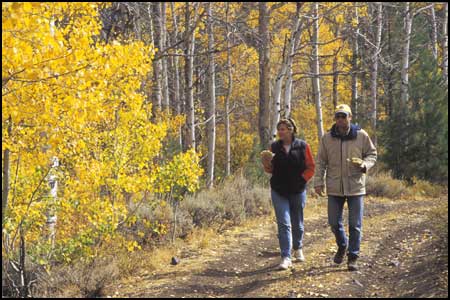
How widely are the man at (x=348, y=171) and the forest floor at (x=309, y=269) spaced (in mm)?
458

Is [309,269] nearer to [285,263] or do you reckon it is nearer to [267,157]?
[285,263]

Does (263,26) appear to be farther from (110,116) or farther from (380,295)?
(380,295)

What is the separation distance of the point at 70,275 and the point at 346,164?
3.53 m

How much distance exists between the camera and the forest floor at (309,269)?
505 cm

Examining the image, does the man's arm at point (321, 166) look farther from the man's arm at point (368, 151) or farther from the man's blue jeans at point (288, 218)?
the man's arm at point (368, 151)

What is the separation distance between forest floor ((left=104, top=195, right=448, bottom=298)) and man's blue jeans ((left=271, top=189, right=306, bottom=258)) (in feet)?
0.97

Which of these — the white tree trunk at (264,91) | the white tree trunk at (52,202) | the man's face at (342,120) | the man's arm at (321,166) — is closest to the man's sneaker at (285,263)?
the man's arm at (321,166)

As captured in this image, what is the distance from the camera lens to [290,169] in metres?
5.74

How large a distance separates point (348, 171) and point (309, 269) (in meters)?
1.24

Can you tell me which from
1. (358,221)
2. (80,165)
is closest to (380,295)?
(358,221)

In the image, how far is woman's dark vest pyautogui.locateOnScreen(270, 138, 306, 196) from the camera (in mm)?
5754

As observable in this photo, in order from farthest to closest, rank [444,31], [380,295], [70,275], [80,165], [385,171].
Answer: [444,31] → [385,171] → [80,165] → [70,275] → [380,295]

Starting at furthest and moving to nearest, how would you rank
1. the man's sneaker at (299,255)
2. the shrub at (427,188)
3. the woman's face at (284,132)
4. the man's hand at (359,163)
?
the shrub at (427,188) → the man's sneaker at (299,255) → the woman's face at (284,132) → the man's hand at (359,163)

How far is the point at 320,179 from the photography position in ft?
19.1
